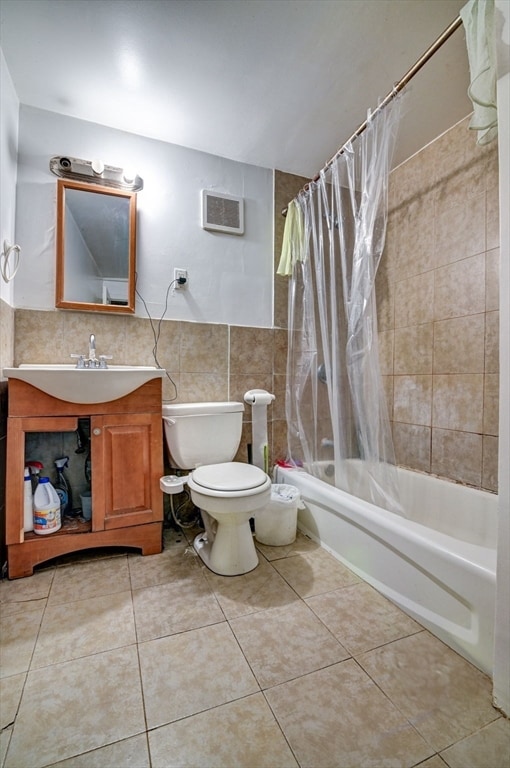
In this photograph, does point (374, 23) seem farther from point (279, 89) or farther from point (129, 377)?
point (129, 377)

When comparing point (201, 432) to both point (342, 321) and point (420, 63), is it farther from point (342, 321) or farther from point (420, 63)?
point (420, 63)

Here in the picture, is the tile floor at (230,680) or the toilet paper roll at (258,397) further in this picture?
the toilet paper roll at (258,397)

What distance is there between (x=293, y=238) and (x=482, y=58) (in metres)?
1.10

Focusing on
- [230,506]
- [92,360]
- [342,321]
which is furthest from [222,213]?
[230,506]

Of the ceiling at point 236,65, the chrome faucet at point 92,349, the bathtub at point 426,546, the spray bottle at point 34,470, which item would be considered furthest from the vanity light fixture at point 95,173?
the bathtub at point 426,546

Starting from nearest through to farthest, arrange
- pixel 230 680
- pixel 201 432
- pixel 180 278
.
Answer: pixel 230 680, pixel 201 432, pixel 180 278

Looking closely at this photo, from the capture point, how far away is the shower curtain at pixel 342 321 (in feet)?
4.78

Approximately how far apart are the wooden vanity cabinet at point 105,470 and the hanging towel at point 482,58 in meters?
1.54

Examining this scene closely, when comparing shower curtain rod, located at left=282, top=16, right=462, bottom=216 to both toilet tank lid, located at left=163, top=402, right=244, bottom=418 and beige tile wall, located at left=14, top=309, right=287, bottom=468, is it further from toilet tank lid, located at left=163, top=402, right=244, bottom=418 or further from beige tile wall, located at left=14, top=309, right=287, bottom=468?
toilet tank lid, located at left=163, top=402, right=244, bottom=418

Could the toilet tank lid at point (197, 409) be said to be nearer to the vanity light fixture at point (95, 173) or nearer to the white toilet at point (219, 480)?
the white toilet at point (219, 480)

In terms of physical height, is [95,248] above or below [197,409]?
above

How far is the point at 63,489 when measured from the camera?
1690mm

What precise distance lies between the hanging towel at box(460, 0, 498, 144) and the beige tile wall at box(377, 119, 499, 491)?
66 cm

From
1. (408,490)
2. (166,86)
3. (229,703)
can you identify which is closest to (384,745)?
(229,703)
